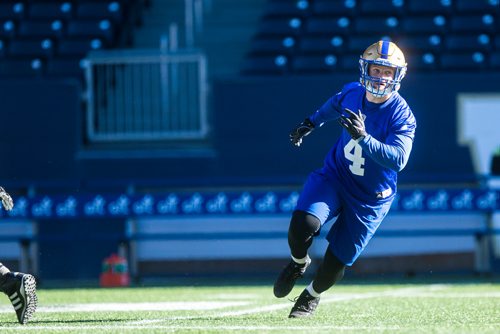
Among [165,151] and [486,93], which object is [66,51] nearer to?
[165,151]

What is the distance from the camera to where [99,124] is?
14.9 metres

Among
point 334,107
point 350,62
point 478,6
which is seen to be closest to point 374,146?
point 334,107

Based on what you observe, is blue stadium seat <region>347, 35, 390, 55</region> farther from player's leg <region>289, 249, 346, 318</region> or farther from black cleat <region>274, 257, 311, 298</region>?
black cleat <region>274, 257, 311, 298</region>

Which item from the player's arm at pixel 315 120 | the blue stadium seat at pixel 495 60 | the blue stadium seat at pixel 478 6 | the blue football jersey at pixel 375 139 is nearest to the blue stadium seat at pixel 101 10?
the blue stadium seat at pixel 478 6

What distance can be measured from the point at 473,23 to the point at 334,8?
6.14 feet

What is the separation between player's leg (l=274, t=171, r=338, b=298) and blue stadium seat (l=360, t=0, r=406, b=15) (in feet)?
27.1

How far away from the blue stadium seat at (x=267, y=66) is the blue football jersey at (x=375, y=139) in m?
6.99

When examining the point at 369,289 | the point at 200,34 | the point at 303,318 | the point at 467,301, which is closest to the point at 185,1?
the point at 200,34

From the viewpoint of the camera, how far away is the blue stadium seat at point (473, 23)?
15570 mm

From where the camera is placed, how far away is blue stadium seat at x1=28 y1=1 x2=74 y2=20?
652 inches

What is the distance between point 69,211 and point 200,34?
3.88 meters

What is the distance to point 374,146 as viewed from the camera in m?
7.09

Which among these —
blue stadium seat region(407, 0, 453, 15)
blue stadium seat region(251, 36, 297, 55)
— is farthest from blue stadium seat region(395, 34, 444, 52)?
blue stadium seat region(251, 36, 297, 55)

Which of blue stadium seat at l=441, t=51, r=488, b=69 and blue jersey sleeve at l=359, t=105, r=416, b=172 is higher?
blue jersey sleeve at l=359, t=105, r=416, b=172
